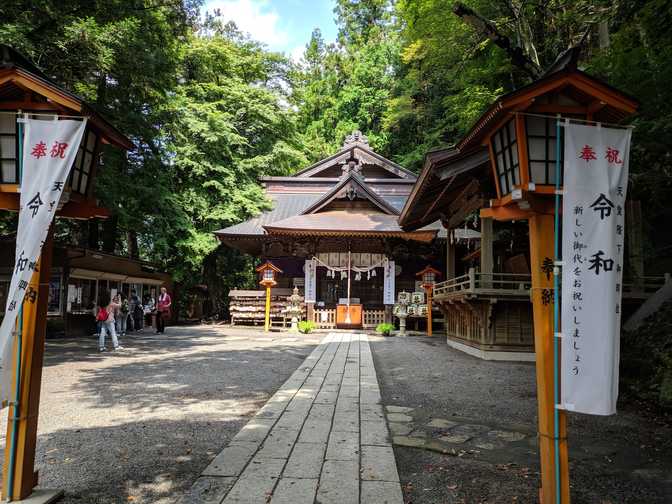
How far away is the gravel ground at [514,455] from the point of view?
3.45m

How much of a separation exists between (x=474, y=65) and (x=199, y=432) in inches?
575

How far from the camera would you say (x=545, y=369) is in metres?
3.30

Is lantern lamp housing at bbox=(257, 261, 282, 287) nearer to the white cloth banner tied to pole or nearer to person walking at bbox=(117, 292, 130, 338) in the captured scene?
person walking at bbox=(117, 292, 130, 338)

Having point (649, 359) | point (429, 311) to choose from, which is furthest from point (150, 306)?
point (649, 359)

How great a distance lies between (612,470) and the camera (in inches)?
155

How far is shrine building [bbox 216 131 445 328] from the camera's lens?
18.9 metres

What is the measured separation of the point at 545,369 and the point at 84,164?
4.01 metres

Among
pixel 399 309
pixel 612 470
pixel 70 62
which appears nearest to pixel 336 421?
pixel 612 470

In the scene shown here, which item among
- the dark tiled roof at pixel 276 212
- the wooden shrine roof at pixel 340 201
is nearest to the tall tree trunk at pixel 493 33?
the wooden shrine roof at pixel 340 201

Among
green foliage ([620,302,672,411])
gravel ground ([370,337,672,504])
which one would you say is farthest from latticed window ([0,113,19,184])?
green foliage ([620,302,672,411])

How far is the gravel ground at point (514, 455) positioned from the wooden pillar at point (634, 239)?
4228 mm

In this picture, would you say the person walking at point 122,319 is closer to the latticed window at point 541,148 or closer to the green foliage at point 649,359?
the green foliage at point 649,359

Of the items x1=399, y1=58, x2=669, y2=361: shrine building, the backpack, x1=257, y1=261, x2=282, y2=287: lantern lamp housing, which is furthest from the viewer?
x1=257, y1=261, x2=282, y2=287: lantern lamp housing

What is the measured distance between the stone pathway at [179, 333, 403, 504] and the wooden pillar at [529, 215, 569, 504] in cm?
105
